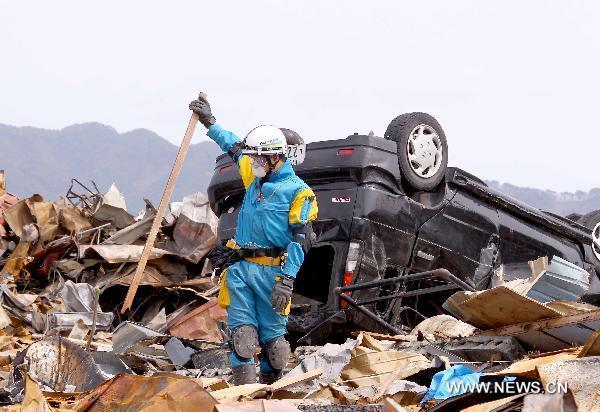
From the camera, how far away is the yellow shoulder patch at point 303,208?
20.6 ft

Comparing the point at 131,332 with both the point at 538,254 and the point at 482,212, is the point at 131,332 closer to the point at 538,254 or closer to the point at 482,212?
the point at 482,212

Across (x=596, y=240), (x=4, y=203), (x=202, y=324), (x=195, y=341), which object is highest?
(x=596, y=240)

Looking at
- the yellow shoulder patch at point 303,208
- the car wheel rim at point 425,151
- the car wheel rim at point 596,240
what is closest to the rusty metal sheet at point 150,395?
the yellow shoulder patch at point 303,208

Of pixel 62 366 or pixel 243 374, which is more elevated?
pixel 243 374

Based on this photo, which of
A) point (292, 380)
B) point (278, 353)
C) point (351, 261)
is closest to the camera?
point (292, 380)

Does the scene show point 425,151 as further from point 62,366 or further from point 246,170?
point 62,366

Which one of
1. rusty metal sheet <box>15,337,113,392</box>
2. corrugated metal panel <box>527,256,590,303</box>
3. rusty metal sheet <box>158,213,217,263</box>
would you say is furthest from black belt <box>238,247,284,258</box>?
rusty metal sheet <box>158,213,217,263</box>

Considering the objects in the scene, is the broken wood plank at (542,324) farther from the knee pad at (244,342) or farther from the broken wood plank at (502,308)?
the knee pad at (244,342)

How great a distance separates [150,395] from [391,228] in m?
3.81

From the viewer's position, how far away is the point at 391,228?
743cm

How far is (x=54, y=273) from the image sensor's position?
38.3ft

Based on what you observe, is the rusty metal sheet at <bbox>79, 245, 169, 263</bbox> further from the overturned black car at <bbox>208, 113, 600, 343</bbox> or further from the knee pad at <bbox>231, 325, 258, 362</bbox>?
the knee pad at <bbox>231, 325, 258, 362</bbox>

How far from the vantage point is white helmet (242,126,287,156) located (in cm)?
643

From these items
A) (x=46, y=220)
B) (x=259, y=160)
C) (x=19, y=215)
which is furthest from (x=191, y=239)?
(x=259, y=160)
